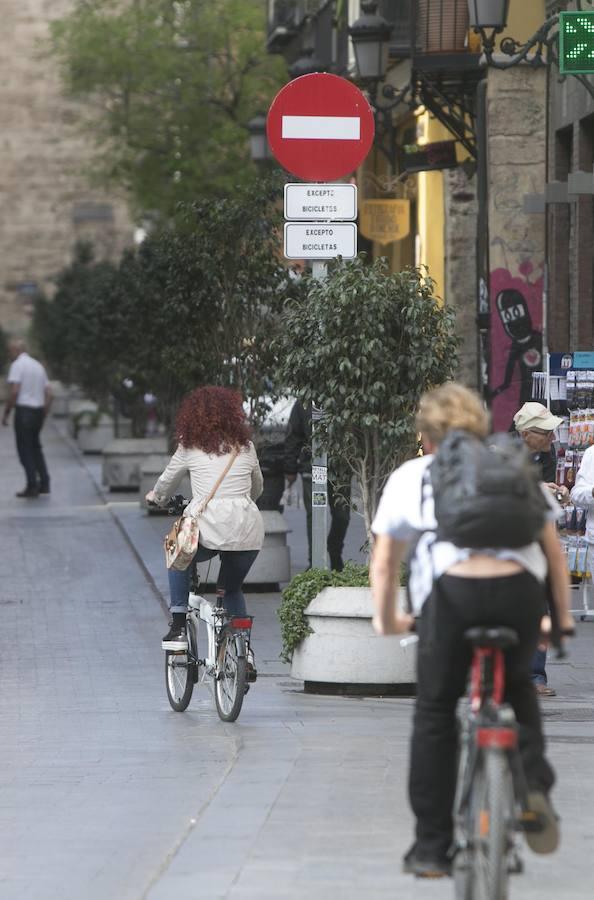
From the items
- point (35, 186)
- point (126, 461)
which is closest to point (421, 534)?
point (126, 461)

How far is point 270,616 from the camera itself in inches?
539

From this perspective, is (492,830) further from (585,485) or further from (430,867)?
(585,485)

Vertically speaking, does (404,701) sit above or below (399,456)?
below

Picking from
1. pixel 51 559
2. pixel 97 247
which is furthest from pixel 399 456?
pixel 97 247

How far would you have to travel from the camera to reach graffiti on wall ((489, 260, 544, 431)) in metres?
19.4

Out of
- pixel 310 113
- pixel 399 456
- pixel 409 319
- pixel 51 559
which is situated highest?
pixel 310 113

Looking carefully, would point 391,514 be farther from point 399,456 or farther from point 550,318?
point 550,318

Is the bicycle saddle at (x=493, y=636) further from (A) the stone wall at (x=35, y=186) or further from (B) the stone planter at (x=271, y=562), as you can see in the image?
(A) the stone wall at (x=35, y=186)

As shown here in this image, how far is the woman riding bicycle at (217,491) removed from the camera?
392 inches

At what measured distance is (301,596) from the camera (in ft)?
33.7

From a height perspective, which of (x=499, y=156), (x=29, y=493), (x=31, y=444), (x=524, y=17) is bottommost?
(x=29, y=493)

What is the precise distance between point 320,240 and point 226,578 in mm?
1798

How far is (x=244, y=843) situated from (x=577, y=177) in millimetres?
9199

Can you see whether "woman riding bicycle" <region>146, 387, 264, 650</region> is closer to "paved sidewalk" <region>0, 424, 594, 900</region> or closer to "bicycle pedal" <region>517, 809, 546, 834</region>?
"paved sidewalk" <region>0, 424, 594, 900</region>
